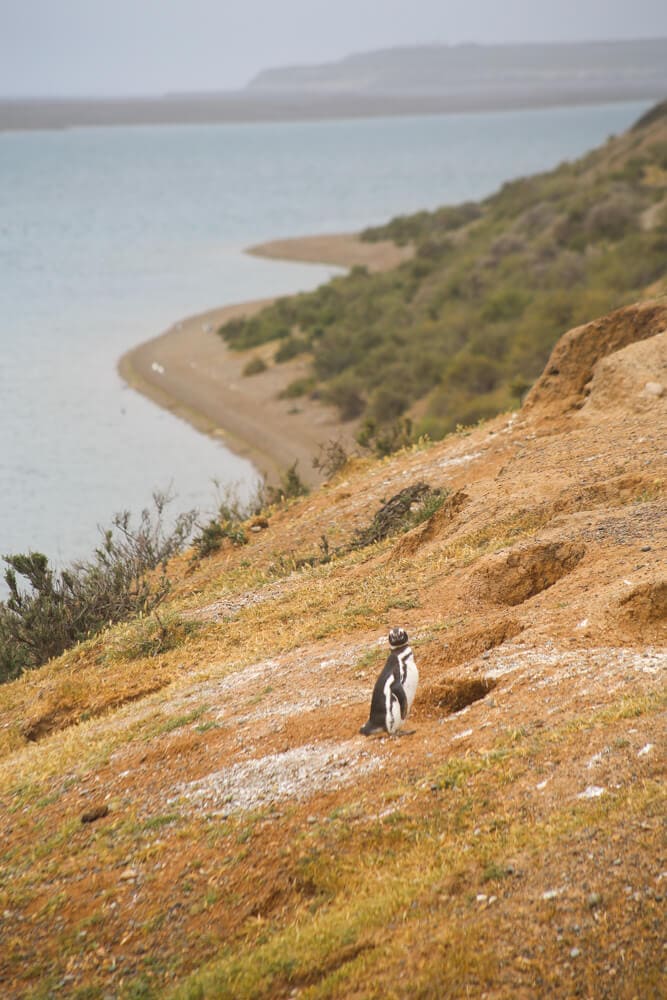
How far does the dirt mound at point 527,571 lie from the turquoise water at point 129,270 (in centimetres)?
1440

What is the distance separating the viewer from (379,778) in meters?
7.62

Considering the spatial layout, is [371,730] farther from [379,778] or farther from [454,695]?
[454,695]

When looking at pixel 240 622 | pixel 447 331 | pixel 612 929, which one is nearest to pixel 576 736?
pixel 612 929

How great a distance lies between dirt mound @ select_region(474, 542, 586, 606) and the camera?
1062 cm

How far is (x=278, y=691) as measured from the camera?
→ 32.3 ft

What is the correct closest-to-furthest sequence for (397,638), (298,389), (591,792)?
(591,792) < (397,638) < (298,389)

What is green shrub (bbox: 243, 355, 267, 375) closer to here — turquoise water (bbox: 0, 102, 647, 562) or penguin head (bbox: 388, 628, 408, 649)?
turquoise water (bbox: 0, 102, 647, 562)

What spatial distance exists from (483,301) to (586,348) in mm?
28708

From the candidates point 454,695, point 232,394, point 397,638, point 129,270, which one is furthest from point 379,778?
point 129,270

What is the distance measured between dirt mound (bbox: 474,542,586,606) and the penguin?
109 inches

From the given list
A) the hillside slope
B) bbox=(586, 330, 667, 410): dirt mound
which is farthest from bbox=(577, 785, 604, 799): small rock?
bbox=(586, 330, 667, 410): dirt mound

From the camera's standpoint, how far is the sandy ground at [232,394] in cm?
3534

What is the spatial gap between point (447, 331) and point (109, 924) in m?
37.3

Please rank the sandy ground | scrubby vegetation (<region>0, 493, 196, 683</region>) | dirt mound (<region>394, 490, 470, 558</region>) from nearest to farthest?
1. dirt mound (<region>394, 490, 470, 558</region>)
2. scrubby vegetation (<region>0, 493, 196, 683</region>)
3. the sandy ground
